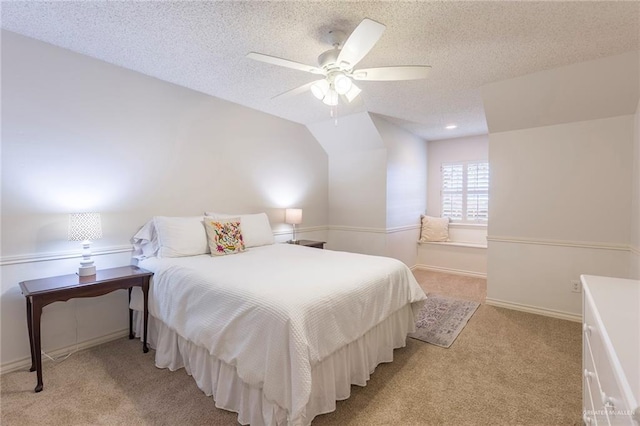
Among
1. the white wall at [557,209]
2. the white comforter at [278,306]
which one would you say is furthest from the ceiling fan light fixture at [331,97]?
the white wall at [557,209]

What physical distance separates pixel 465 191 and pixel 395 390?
427 centimetres

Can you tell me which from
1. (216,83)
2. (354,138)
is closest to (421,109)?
(354,138)

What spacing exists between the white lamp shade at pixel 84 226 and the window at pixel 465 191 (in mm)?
5205

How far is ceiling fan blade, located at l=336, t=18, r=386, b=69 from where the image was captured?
4.98 feet

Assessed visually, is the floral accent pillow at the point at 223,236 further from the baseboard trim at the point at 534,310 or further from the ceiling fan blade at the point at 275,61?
the baseboard trim at the point at 534,310

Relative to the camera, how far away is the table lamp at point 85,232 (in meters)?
2.12

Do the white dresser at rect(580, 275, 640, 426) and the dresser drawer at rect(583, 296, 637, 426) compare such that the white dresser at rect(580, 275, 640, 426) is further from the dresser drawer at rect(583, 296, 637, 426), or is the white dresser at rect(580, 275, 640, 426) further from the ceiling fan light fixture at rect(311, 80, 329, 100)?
the ceiling fan light fixture at rect(311, 80, 329, 100)

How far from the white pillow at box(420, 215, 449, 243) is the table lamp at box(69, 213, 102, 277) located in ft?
15.6

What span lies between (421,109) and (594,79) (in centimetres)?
163

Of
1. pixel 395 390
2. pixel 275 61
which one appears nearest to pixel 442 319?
pixel 395 390

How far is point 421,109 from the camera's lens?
3.71m

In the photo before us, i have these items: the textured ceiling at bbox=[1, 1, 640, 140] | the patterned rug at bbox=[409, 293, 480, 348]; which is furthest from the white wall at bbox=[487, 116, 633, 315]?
the textured ceiling at bbox=[1, 1, 640, 140]

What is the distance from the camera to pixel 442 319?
9.86 feet

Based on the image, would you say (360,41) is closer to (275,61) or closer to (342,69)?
(342,69)
